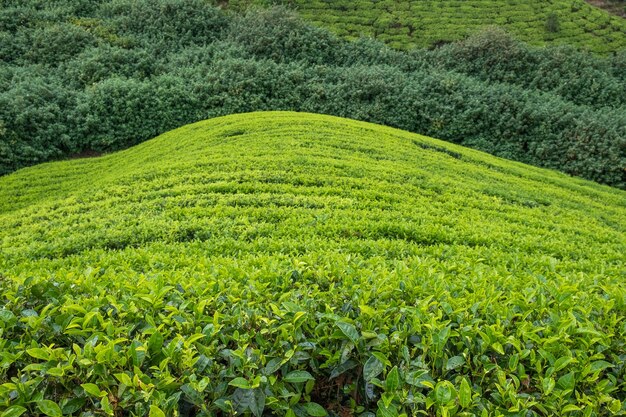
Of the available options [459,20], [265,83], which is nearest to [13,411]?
[265,83]

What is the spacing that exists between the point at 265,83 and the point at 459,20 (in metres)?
14.8

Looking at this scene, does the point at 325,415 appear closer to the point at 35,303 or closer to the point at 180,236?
the point at 35,303

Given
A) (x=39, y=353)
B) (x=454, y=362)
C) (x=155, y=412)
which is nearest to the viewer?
(x=155, y=412)

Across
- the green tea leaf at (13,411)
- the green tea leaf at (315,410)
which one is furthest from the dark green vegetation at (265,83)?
the green tea leaf at (315,410)

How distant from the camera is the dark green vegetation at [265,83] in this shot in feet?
49.6

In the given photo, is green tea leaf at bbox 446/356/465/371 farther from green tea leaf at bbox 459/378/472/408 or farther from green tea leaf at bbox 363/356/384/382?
green tea leaf at bbox 363/356/384/382

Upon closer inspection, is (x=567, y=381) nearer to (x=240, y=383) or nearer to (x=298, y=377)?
(x=298, y=377)

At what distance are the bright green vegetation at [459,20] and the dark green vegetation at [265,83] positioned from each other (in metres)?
2.42

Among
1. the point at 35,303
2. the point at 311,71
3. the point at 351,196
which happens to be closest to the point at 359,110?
the point at 311,71

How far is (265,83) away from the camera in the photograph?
58.9 ft

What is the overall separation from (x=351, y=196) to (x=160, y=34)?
62.6 ft

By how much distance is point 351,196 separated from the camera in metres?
7.71

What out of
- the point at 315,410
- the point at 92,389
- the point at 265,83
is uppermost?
the point at 92,389

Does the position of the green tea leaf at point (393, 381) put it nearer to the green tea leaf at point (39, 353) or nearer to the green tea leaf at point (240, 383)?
the green tea leaf at point (240, 383)
